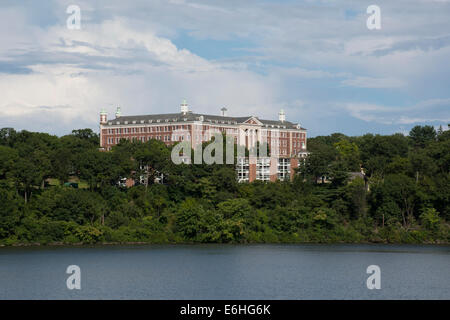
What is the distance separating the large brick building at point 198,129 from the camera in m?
146

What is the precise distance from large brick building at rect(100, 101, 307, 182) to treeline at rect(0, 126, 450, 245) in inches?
1540

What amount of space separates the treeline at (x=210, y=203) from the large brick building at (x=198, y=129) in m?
39.1

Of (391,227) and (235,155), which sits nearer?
(391,227)

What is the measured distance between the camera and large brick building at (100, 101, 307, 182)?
480 feet

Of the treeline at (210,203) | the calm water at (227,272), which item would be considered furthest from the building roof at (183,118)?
the calm water at (227,272)

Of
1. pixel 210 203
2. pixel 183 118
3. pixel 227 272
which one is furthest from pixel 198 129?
pixel 227 272

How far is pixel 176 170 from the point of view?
100 meters

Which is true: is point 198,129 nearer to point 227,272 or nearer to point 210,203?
point 210,203

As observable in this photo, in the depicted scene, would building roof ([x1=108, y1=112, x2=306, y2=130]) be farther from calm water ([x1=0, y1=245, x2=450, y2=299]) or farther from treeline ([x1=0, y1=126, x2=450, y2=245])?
calm water ([x1=0, y1=245, x2=450, y2=299])

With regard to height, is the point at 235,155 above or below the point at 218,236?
above

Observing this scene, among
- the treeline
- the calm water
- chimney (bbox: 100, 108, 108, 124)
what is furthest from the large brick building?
the calm water
